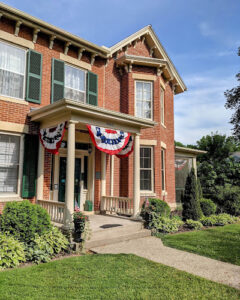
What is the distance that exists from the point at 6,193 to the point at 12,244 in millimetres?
2806

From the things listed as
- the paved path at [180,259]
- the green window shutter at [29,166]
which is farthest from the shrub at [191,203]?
the green window shutter at [29,166]

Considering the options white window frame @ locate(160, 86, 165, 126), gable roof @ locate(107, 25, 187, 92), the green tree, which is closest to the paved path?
white window frame @ locate(160, 86, 165, 126)

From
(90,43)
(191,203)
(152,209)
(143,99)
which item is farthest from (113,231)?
(90,43)

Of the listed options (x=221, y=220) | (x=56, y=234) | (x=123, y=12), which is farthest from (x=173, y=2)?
(x=221, y=220)

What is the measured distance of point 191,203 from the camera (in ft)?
34.6

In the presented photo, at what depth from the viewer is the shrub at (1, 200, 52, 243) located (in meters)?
5.90

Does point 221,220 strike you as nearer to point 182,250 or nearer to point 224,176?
point 182,250

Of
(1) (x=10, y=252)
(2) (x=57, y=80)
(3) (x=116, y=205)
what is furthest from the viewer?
(3) (x=116, y=205)

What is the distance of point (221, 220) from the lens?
10.7 meters

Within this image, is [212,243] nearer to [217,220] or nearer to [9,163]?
[217,220]

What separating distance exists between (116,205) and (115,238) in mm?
2696

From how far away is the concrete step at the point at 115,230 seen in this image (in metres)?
7.07

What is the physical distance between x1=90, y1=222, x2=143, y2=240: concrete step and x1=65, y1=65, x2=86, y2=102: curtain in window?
5.06 metres

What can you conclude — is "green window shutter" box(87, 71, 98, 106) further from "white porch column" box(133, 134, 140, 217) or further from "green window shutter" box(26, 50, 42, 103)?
"white porch column" box(133, 134, 140, 217)
